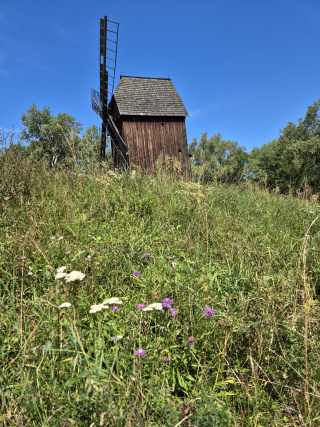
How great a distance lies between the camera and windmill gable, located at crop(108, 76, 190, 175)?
53.4 feet

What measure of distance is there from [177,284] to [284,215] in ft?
9.87

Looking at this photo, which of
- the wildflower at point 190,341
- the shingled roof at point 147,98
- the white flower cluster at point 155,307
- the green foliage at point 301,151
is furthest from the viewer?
the green foliage at point 301,151

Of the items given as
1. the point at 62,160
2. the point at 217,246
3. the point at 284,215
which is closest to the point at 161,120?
the point at 62,160

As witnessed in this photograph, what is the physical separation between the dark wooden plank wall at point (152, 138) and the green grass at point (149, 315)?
12199 millimetres

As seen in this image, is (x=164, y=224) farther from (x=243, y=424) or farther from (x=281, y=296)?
(x=243, y=424)

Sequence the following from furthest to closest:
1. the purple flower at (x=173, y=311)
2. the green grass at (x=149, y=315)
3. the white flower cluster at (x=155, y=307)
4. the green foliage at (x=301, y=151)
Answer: the green foliage at (x=301, y=151), the purple flower at (x=173, y=311), the white flower cluster at (x=155, y=307), the green grass at (x=149, y=315)

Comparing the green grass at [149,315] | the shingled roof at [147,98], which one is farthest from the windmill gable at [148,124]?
the green grass at [149,315]

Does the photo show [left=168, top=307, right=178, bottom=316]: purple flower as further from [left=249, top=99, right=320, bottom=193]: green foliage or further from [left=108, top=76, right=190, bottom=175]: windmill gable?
[left=249, top=99, right=320, bottom=193]: green foliage

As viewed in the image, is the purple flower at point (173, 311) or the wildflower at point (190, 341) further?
the purple flower at point (173, 311)

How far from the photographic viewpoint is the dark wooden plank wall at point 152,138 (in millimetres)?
16266

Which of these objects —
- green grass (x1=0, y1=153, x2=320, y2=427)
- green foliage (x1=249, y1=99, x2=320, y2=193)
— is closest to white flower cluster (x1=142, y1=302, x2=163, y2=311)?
green grass (x1=0, y1=153, x2=320, y2=427)

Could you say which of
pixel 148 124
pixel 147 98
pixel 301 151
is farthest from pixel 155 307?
pixel 301 151

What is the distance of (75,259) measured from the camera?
264cm

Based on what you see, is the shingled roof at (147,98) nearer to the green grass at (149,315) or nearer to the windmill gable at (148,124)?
the windmill gable at (148,124)
